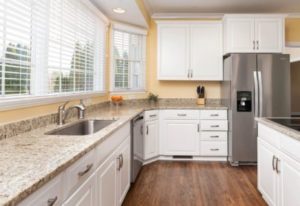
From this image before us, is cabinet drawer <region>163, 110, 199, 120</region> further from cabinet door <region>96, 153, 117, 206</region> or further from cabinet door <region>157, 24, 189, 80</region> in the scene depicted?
cabinet door <region>96, 153, 117, 206</region>

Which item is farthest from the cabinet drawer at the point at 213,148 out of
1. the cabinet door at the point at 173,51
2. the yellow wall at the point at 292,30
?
the yellow wall at the point at 292,30

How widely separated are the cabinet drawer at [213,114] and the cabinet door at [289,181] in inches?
79.5

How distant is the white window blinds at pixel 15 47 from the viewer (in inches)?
64.6

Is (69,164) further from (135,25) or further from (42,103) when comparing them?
(135,25)

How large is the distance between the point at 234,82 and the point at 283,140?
1948mm

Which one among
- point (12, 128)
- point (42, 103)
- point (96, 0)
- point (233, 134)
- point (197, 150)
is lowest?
point (197, 150)

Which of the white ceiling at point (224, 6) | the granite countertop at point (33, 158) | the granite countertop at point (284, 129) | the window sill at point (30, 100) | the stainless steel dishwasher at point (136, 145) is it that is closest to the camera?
the granite countertop at point (33, 158)

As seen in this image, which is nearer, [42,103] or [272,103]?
[42,103]

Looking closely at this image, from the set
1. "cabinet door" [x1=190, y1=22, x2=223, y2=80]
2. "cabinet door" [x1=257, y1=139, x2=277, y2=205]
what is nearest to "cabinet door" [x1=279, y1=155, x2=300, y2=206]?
"cabinet door" [x1=257, y1=139, x2=277, y2=205]

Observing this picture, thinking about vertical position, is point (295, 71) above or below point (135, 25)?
below

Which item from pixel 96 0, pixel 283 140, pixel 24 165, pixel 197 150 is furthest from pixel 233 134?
pixel 24 165

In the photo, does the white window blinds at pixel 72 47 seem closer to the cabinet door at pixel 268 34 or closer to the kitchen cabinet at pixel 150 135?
the kitchen cabinet at pixel 150 135

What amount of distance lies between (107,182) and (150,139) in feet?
6.94

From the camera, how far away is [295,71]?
13.3 feet
